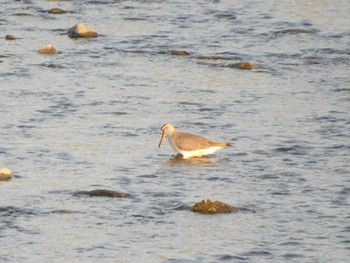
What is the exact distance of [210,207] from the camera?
1485 centimetres

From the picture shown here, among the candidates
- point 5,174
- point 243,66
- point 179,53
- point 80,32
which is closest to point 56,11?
point 80,32

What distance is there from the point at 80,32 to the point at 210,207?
11644mm

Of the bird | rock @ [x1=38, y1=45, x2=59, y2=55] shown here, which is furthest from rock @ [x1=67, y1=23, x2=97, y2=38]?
the bird

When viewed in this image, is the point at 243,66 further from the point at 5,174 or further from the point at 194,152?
the point at 5,174

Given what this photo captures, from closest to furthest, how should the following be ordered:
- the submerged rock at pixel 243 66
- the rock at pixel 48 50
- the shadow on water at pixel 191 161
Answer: the shadow on water at pixel 191 161, the submerged rock at pixel 243 66, the rock at pixel 48 50

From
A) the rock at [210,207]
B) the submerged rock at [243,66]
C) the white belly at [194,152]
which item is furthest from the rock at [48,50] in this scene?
the rock at [210,207]

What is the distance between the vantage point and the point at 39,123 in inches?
760

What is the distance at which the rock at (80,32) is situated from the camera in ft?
85.1

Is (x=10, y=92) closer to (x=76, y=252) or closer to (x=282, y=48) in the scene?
(x=282, y=48)

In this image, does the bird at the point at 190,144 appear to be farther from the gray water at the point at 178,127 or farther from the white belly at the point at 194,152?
the gray water at the point at 178,127

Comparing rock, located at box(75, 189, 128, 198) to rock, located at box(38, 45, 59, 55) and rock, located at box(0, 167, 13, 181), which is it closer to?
rock, located at box(0, 167, 13, 181)

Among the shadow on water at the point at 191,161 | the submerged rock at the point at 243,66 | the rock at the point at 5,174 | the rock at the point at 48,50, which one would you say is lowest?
the shadow on water at the point at 191,161

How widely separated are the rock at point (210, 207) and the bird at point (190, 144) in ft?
9.08

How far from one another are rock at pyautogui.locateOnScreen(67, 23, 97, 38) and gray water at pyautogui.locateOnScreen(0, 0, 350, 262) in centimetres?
23
